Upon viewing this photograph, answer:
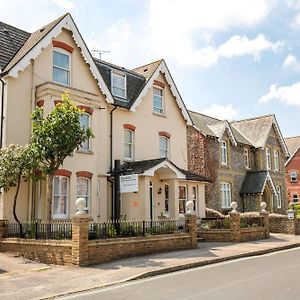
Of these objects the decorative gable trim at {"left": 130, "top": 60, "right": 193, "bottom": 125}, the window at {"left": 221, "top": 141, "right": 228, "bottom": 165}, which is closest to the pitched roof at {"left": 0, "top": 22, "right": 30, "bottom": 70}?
the decorative gable trim at {"left": 130, "top": 60, "right": 193, "bottom": 125}

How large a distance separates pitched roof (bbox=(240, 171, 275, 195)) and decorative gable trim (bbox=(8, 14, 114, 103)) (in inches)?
701

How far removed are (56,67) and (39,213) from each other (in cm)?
702

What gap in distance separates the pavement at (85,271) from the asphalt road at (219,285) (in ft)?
1.77

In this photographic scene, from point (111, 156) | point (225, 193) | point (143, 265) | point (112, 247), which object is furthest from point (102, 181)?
point (225, 193)

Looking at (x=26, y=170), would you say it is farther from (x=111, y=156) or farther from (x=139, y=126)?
(x=139, y=126)

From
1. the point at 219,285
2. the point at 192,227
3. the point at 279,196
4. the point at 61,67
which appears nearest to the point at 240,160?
the point at 279,196

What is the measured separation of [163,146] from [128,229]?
10504mm

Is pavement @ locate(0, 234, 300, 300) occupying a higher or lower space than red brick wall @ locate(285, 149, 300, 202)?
lower

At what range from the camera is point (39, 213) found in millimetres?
17797

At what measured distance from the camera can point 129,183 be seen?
19.3 m

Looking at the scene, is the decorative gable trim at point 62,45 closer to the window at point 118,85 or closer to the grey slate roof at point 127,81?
the grey slate roof at point 127,81

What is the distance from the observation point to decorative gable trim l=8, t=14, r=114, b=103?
1817 centimetres

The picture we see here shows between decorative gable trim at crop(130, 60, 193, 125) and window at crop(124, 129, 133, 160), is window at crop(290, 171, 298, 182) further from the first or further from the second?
window at crop(124, 129, 133, 160)

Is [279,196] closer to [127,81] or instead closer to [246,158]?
[246,158]
